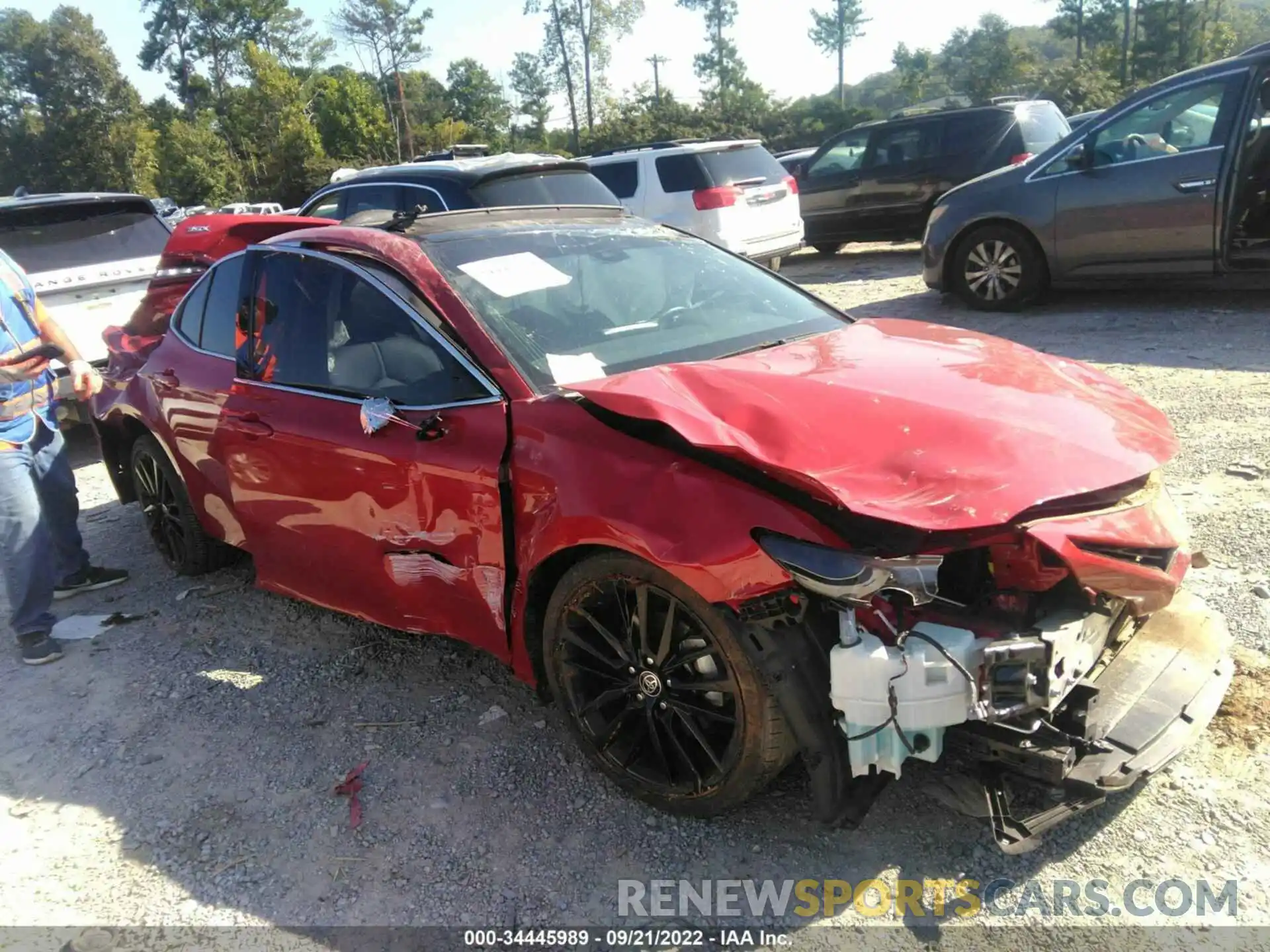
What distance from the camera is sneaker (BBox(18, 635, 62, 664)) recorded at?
4168 mm

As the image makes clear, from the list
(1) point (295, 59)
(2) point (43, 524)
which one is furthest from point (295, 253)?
(1) point (295, 59)

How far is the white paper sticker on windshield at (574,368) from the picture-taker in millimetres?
2961

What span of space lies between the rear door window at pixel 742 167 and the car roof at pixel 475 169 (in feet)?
8.40

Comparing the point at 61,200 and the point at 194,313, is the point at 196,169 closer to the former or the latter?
the point at 61,200

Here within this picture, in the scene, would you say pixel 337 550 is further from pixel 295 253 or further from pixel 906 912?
pixel 906 912

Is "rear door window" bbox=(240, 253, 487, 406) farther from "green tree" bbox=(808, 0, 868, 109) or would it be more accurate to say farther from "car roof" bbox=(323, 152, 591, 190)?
"green tree" bbox=(808, 0, 868, 109)

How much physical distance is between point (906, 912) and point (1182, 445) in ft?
12.5

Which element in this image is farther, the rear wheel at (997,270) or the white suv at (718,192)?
the white suv at (718,192)

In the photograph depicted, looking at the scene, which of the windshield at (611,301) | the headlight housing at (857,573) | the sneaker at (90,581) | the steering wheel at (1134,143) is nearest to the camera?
the headlight housing at (857,573)

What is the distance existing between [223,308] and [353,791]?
7.92 ft

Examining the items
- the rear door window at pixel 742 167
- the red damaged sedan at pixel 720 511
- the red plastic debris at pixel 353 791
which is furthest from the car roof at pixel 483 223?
the rear door window at pixel 742 167

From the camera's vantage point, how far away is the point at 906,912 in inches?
93.4

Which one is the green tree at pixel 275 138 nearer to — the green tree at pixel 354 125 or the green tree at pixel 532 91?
the green tree at pixel 354 125

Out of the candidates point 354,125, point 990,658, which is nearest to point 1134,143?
point 990,658
